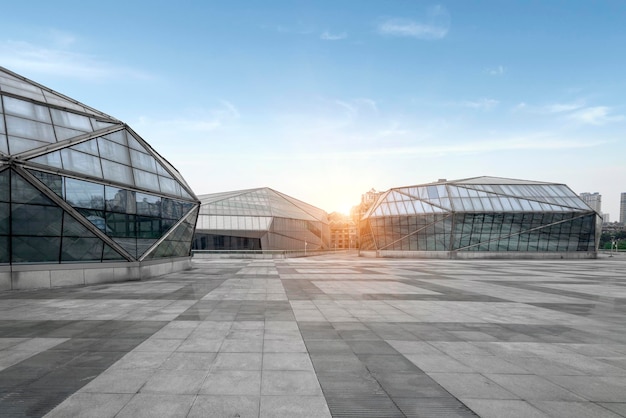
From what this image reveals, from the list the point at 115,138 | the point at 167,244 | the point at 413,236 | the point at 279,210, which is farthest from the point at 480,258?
the point at 115,138

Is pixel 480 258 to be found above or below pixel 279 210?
below

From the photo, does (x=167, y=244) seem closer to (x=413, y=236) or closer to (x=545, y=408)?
(x=545, y=408)

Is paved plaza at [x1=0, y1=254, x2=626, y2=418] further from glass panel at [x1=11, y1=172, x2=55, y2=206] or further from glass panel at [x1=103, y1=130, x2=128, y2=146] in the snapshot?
glass panel at [x1=103, y1=130, x2=128, y2=146]

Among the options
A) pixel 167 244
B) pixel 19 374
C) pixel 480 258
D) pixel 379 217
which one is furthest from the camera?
pixel 379 217

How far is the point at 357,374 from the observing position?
24.0ft

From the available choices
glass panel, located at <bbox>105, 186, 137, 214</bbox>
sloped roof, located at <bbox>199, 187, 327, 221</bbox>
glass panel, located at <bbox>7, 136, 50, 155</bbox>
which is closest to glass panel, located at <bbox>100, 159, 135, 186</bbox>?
glass panel, located at <bbox>105, 186, 137, 214</bbox>

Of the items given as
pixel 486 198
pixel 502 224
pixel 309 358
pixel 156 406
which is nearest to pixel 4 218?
pixel 156 406

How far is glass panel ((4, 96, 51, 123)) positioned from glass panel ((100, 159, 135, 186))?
422 cm

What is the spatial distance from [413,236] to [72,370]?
199ft

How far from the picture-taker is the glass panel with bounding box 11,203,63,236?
1809 cm

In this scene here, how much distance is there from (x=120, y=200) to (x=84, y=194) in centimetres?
253

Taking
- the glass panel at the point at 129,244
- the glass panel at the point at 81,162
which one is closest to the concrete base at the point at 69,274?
the glass panel at the point at 129,244

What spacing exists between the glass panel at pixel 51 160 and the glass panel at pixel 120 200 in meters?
3.15

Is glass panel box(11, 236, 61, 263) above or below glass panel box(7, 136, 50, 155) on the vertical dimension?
below
